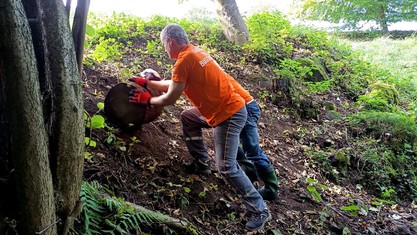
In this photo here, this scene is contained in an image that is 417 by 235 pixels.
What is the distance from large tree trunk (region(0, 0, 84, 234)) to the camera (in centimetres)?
176

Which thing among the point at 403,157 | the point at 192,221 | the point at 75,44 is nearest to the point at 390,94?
the point at 403,157

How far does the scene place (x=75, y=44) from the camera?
245 centimetres

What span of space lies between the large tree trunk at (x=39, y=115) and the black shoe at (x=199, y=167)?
221 centimetres

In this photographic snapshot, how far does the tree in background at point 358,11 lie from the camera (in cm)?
2083

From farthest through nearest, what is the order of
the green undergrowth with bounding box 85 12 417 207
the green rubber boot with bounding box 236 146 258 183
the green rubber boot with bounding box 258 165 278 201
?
1. the green undergrowth with bounding box 85 12 417 207
2. the green rubber boot with bounding box 236 146 258 183
3. the green rubber boot with bounding box 258 165 278 201

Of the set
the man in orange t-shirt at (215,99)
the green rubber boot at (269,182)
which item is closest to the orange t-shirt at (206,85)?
the man in orange t-shirt at (215,99)

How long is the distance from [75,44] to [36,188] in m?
1.02

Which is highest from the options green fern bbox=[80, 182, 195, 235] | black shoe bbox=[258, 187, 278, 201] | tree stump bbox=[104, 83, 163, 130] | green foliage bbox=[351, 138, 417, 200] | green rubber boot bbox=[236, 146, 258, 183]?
tree stump bbox=[104, 83, 163, 130]

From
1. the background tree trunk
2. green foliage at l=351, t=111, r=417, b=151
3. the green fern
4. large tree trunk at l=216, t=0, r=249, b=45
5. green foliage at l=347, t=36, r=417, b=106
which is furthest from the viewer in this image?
green foliage at l=347, t=36, r=417, b=106

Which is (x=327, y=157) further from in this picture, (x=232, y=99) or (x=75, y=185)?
(x=75, y=185)

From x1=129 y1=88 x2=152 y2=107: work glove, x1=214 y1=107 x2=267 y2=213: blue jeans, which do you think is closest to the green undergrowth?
x1=129 y1=88 x2=152 y2=107: work glove

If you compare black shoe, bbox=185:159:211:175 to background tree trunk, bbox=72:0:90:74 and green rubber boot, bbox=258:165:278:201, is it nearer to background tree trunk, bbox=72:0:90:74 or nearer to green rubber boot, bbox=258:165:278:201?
green rubber boot, bbox=258:165:278:201

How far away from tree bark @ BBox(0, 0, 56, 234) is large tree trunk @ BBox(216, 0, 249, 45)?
328 inches

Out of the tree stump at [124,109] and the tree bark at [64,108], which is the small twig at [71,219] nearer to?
the tree bark at [64,108]
